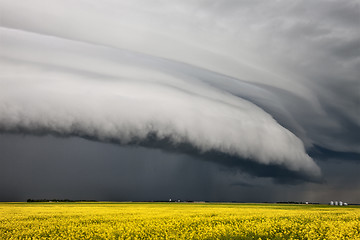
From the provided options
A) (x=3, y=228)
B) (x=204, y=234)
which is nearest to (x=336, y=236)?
(x=204, y=234)

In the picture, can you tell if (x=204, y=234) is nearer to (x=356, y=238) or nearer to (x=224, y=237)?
(x=224, y=237)

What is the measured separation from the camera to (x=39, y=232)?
24453mm

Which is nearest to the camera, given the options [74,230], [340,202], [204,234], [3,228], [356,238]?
[356,238]

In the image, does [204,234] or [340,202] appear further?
[340,202]

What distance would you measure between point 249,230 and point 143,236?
8230 millimetres

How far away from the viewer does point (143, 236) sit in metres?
22.9

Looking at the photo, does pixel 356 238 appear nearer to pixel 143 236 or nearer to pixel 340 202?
pixel 143 236

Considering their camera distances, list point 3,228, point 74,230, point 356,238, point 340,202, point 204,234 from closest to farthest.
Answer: point 356,238
point 204,234
point 74,230
point 3,228
point 340,202

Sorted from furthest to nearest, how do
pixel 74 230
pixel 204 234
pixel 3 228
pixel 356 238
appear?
pixel 3 228 < pixel 74 230 < pixel 204 234 < pixel 356 238

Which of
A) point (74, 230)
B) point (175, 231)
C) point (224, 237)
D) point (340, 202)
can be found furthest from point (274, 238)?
point (340, 202)

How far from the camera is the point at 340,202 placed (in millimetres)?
142000

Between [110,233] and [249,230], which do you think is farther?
[249,230]

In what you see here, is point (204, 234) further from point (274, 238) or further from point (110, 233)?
point (110, 233)

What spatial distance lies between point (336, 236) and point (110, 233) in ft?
50.0
